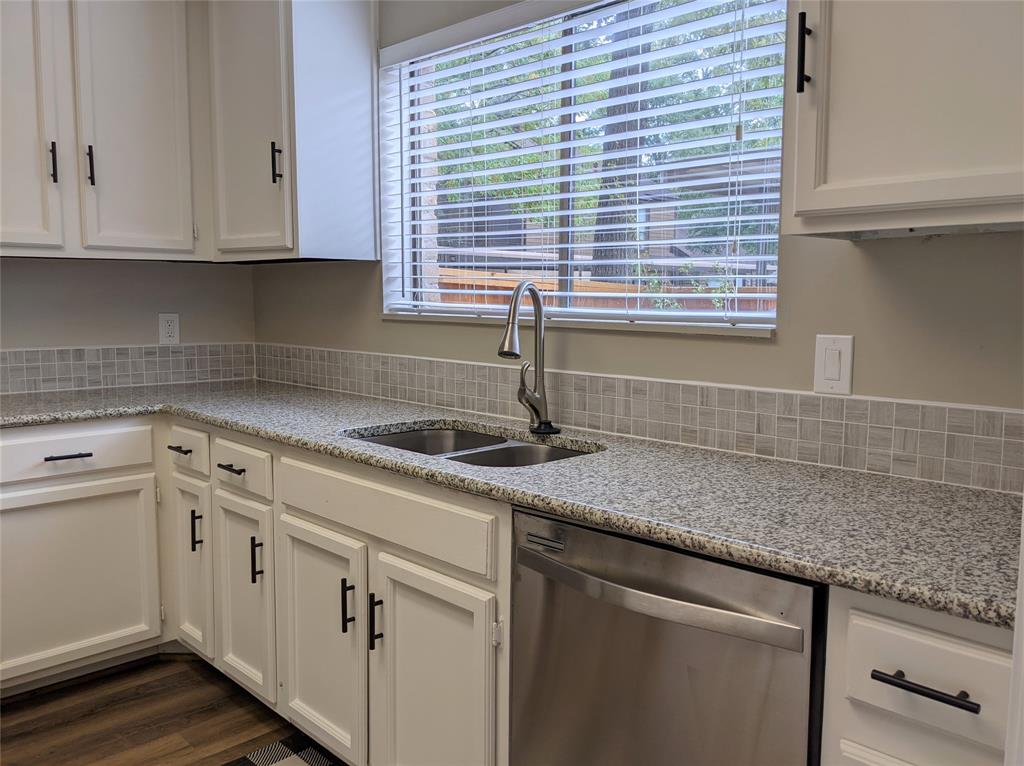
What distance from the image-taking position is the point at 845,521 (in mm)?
1287

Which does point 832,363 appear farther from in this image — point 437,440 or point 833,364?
point 437,440

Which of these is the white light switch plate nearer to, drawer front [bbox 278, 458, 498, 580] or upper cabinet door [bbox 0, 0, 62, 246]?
drawer front [bbox 278, 458, 498, 580]

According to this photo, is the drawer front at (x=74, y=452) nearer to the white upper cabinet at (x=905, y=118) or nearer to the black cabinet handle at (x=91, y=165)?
the black cabinet handle at (x=91, y=165)

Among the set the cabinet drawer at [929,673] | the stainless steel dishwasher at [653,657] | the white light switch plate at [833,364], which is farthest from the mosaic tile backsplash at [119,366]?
the cabinet drawer at [929,673]

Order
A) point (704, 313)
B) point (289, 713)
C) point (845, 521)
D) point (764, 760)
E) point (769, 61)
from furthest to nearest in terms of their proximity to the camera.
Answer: point (289, 713), point (704, 313), point (769, 61), point (845, 521), point (764, 760)

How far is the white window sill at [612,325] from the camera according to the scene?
5.95 ft

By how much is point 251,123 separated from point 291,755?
76.2 inches

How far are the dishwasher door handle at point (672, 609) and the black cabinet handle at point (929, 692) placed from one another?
0.37 feet

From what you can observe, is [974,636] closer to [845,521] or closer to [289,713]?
[845,521]

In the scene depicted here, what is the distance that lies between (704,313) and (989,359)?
2.04 feet

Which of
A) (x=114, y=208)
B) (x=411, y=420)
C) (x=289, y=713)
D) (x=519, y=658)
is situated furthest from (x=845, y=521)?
(x=114, y=208)

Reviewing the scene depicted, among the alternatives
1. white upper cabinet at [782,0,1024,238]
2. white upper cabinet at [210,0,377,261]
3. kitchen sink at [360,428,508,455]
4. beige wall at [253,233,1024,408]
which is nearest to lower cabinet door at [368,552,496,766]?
kitchen sink at [360,428,508,455]

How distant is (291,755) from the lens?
7.24 ft

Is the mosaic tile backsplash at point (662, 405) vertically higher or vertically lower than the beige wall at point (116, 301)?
lower
